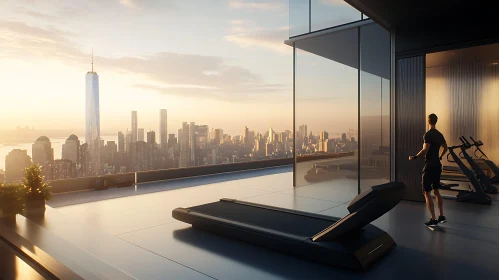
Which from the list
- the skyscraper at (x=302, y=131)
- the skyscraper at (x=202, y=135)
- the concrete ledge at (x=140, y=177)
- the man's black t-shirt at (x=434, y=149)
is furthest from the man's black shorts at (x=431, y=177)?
the skyscraper at (x=202, y=135)

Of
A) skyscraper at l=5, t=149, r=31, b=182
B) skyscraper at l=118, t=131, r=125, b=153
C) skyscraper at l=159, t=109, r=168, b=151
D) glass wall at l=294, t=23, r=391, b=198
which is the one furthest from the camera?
skyscraper at l=159, t=109, r=168, b=151

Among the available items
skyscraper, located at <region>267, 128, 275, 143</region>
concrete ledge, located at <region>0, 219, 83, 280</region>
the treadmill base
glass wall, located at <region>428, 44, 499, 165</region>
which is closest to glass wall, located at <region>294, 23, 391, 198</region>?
glass wall, located at <region>428, 44, 499, 165</region>

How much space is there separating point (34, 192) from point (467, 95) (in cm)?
974

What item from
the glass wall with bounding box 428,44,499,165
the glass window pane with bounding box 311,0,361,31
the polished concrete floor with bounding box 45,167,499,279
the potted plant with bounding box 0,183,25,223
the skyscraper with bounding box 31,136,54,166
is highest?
the glass window pane with bounding box 311,0,361,31

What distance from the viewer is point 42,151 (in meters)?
6.88

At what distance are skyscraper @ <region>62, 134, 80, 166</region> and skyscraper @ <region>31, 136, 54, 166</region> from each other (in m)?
0.28

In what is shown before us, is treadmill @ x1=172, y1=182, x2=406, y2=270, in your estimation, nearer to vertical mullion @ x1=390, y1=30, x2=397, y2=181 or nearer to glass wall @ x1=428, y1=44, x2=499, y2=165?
vertical mullion @ x1=390, y1=30, x2=397, y2=181

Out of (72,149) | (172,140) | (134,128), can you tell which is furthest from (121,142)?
(172,140)

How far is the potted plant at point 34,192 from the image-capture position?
13.4 feet

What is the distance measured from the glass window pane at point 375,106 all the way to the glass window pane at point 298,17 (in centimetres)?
136

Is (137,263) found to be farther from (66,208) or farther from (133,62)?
(133,62)

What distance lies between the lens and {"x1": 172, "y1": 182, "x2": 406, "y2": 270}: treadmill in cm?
301

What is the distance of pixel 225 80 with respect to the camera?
1101 centimetres

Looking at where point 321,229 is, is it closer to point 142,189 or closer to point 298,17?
point 142,189
